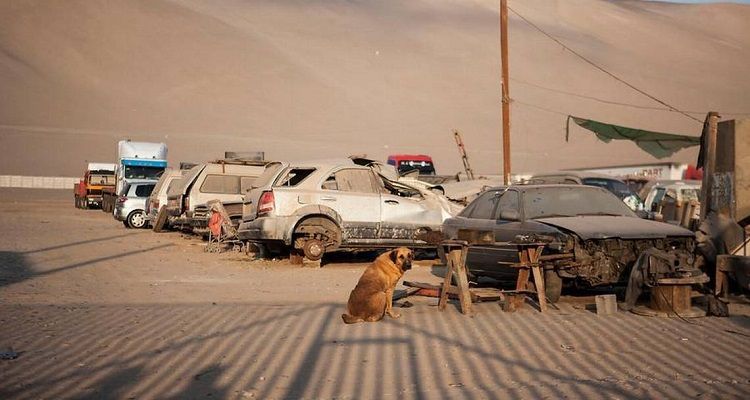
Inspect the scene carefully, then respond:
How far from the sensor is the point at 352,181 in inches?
637

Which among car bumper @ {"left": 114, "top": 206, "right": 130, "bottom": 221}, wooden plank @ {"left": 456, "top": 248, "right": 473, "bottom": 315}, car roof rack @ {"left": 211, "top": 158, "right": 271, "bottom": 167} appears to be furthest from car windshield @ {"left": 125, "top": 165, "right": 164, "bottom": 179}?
wooden plank @ {"left": 456, "top": 248, "right": 473, "bottom": 315}

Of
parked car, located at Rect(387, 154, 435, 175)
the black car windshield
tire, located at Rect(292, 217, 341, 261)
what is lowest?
tire, located at Rect(292, 217, 341, 261)

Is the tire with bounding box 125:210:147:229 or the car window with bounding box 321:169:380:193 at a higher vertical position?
the car window with bounding box 321:169:380:193

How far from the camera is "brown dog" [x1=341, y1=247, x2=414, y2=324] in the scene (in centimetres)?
944

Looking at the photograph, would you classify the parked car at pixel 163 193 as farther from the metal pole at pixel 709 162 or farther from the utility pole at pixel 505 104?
the metal pole at pixel 709 162

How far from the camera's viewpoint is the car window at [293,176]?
634 inches

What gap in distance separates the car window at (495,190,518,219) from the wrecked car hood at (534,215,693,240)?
0.63 metres

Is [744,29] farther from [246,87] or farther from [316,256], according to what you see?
[316,256]

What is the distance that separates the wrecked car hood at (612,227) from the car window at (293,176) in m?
6.05

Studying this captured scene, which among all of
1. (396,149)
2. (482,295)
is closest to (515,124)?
(396,149)

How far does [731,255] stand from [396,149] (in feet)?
198

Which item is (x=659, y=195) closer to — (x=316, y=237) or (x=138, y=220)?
(x=316, y=237)

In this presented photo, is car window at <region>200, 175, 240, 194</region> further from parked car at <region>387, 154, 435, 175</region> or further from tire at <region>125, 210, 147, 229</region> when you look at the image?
parked car at <region>387, 154, 435, 175</region>

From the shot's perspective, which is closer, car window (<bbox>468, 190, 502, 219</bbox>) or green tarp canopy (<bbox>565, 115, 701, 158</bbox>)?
car window (<bbox>468, 190, 502, 219</bbox>)
